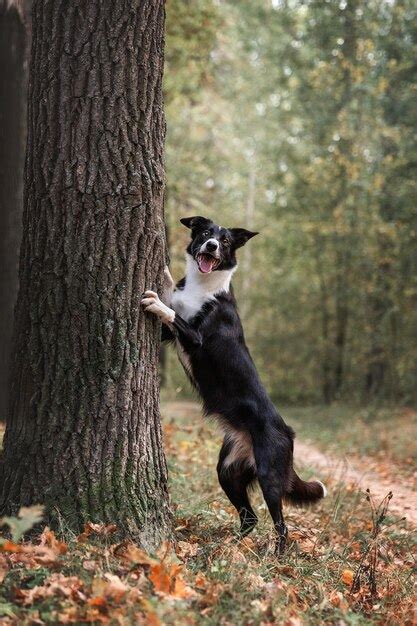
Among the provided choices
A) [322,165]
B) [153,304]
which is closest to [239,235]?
[153,304]

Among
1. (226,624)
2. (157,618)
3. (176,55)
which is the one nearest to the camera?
(157,618)

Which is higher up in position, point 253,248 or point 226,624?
point 253,248

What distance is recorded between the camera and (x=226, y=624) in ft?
10.3

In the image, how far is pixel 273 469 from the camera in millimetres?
4938

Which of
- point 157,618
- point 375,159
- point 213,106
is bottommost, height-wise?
point 157,618

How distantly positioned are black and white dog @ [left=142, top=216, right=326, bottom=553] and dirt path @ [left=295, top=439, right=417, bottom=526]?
158cm

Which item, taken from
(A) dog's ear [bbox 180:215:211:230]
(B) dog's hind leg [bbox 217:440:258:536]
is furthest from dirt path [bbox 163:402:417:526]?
(A) dog's ear [bbox 180:215:211:230]

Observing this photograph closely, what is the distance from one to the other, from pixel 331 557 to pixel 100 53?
3.55m

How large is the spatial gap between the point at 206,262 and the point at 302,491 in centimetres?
191

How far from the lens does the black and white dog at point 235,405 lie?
496 cm

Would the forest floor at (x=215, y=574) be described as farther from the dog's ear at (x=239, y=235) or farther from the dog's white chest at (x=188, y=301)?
the dog's ear at (x=239, y=235)

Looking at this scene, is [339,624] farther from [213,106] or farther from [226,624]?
[213,106]

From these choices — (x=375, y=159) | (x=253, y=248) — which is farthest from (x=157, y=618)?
(x=253, y=248)

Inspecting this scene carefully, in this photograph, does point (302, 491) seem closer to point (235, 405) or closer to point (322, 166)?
point (235, 405)
